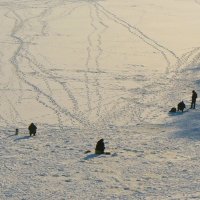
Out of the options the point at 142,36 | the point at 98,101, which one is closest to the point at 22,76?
the point at 98,101

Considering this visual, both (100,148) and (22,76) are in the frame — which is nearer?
(100,148)

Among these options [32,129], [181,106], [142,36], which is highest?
[142,36]

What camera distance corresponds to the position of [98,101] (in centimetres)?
2578

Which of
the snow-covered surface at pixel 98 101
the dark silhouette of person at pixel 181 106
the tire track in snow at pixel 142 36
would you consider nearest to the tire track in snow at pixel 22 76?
the snow-covered surface at pixel 98 101

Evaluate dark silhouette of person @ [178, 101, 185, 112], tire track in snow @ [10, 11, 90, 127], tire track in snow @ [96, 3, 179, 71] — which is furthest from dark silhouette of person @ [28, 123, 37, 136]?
tire track in snow @ [96, 3, 179, 71]

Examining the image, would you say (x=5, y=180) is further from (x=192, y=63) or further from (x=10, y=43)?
(x=10, y=43)

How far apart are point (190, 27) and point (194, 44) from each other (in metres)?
6.80

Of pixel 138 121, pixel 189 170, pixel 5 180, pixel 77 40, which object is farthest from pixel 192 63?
pixel 5 180

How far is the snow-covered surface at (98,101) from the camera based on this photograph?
570 inches

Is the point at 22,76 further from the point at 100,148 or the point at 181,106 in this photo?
the point at 100,148

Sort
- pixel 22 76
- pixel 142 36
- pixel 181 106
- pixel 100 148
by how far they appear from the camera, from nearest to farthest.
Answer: pixel 100 148
pixel 181 106
pixel 22 76
pixel 142 36

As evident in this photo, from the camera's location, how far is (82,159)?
16391mm

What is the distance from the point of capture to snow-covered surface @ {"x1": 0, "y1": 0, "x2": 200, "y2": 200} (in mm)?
14469

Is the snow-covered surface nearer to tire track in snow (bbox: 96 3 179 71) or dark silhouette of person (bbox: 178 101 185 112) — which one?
tire track in snow (bbox: 96 3 179 71)
